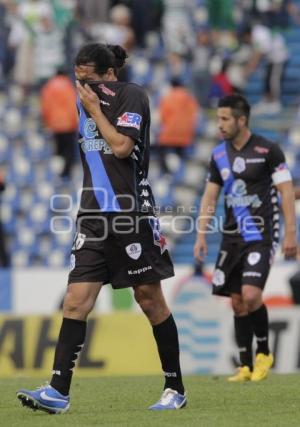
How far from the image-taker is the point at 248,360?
11820 millimetres

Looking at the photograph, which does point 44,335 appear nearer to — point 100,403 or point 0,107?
point 100,403

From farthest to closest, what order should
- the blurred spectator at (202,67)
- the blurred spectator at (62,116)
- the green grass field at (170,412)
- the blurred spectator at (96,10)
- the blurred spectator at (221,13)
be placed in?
the blurred spectator at (221,13)
the blurred spectator at (96,10)
the blurred spectator at (202,67)
the blurred spectator at (62,116)
the green grass field at (170,412)

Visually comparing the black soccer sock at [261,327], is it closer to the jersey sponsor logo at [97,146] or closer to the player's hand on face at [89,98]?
the jersey sponsor logo at [97,146]

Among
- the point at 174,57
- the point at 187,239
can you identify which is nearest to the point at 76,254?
the point at 187,239

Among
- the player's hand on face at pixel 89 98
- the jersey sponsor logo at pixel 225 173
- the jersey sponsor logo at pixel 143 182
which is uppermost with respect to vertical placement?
the player's hand on face at pixel 89 98

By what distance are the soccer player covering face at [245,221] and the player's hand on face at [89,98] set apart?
126 inches

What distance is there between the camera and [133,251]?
28.4ft

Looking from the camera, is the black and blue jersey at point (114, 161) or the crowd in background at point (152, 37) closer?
the black and blue jersey at point (114, 161)

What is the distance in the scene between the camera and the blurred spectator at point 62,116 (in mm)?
21203

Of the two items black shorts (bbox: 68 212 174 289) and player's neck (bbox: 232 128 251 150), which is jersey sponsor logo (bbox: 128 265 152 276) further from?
player's neck (bbox: 232 128 251 150)

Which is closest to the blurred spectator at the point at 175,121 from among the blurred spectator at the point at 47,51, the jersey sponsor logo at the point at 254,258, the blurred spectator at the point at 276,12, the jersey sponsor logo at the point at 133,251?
the blurred spectator at the point at 47,51

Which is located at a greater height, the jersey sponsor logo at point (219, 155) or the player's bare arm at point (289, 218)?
the jersey sponsor logo at point (219, 155)

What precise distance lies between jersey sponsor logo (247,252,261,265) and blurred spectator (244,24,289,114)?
35.9 feet

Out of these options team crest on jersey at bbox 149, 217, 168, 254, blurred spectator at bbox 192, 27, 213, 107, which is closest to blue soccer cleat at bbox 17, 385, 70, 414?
team crest on jersey at bbox 149, 217, 168, 254
